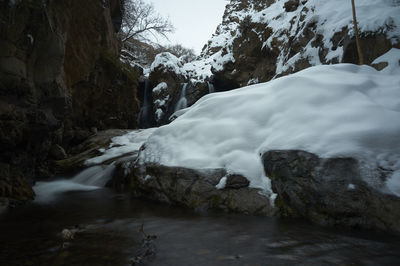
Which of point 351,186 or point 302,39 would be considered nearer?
point 351,186

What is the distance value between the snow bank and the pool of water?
69cm

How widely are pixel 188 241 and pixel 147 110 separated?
62.1 feet

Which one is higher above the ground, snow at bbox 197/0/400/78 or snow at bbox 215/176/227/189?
snow at bbox 197/0/400/78

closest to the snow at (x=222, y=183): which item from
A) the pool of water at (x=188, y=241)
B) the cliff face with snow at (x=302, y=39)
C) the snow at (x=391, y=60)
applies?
the pool of water at (x=188, y=241)

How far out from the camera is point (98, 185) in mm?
6105

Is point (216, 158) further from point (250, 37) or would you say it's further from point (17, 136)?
point (250, 37)

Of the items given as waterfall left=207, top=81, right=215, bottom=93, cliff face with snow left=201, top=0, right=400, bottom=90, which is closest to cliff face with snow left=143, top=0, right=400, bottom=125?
cliff face with snow left=201, top=0, right=400, bottom=90

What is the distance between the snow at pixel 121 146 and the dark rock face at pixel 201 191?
3.97 metres

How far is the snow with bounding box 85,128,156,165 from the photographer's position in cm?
750

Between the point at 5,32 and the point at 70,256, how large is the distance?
409cm

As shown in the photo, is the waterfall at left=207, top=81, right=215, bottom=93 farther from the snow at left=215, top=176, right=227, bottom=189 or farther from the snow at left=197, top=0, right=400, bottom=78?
the snow at left=215, top=176, right=227, bottom=189

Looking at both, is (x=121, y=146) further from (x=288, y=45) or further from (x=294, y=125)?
(x=288, y=45)

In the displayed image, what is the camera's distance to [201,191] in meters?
3.39

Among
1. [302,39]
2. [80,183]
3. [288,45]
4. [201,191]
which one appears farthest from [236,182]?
[288,45]
